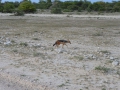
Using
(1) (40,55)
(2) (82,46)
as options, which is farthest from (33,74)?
(2) (82,46)

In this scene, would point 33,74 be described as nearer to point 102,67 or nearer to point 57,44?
point 102,67

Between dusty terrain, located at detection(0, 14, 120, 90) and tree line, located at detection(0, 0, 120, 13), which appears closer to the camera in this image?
dusty terrain, located at detection(0, 14, 120, 90)

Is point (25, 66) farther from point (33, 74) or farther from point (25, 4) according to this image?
point (25, 4)

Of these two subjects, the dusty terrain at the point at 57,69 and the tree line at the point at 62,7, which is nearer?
the dusty terrain at the point at 57,69

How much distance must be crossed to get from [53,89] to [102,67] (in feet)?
8.47

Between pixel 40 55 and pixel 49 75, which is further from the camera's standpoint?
pixel 40 55

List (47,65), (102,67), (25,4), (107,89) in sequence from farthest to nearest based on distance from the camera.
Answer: (25,4) < (47,65) < (102,67) < (107,89)

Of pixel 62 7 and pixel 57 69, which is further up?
pixel 57 69

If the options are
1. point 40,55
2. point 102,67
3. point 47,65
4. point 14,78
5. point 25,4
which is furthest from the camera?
point 25,4

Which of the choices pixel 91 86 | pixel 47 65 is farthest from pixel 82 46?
pixel 91 86

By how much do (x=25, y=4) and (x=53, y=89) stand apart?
68582 millimetres

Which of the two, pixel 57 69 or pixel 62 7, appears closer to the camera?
pixel 57 69

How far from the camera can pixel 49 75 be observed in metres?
9.35

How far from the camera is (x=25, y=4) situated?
75125 millimetres
